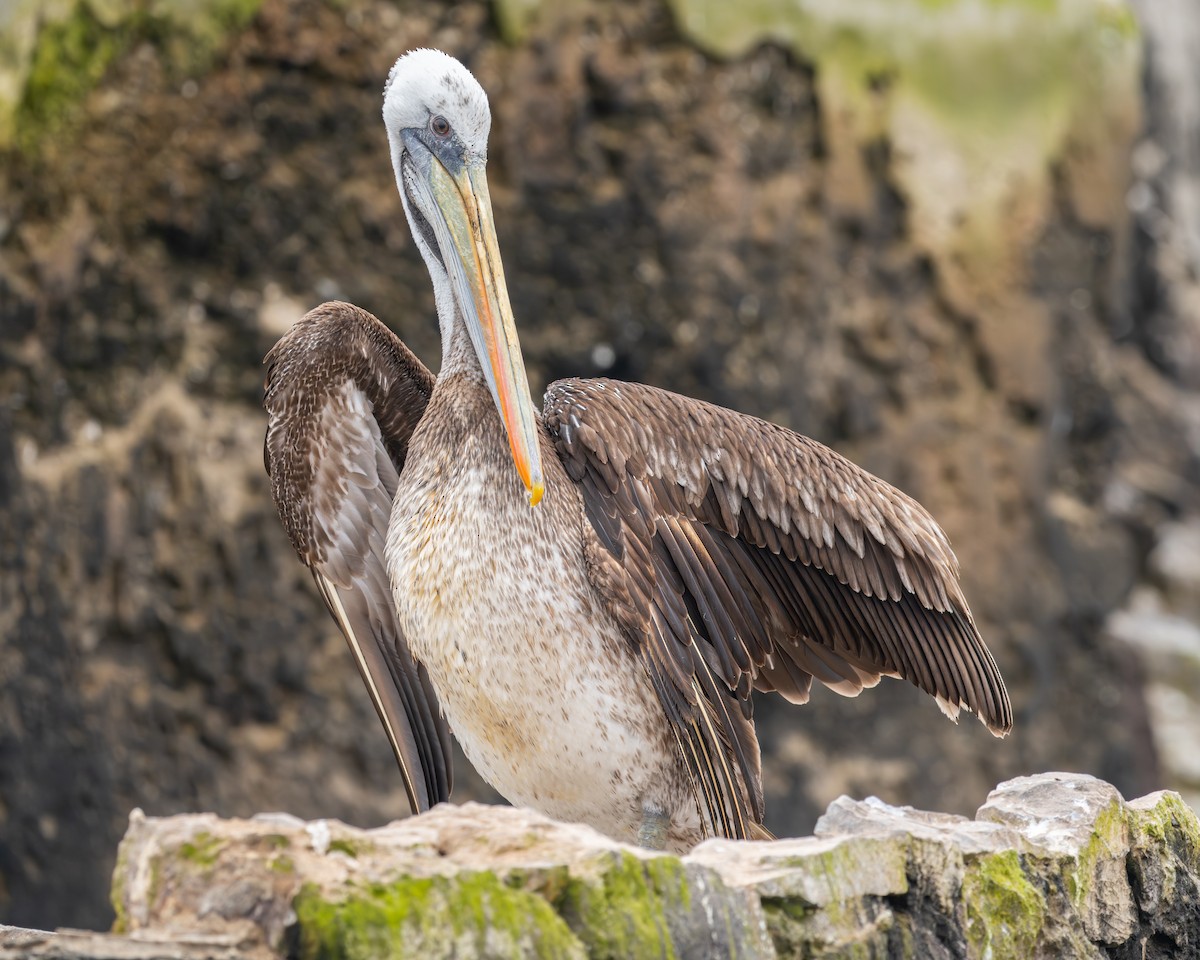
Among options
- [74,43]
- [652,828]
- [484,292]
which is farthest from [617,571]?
[74,43]

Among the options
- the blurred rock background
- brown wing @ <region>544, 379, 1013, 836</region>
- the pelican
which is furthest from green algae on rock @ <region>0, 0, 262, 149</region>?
brown wing @ <region>544, 379, 1013, 836</region>

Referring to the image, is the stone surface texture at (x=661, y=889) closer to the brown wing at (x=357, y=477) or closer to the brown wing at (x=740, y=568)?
the brown wing at (x=740, y=568)

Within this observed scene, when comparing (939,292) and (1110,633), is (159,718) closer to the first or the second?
(939,292)

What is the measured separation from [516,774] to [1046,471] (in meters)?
5.39

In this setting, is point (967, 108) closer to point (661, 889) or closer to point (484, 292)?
point (484, 292)

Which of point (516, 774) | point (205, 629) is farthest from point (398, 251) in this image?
point (516, 774)

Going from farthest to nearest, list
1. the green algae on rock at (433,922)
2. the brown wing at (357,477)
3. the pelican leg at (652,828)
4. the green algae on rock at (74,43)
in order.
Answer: the green algae on rock at (74,43), the brown wing at (357,477), the pelican leg at (652,828), the green algae on rock at (433,922)

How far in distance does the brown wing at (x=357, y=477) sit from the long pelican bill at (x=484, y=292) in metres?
0.49

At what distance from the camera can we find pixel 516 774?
4535 mm

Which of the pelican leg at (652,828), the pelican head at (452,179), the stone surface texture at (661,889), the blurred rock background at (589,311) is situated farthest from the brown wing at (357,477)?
the blurred rock background at (589,311)

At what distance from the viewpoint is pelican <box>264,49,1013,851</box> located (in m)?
4.36

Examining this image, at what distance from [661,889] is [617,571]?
1.41 m

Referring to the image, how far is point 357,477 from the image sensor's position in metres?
5.27

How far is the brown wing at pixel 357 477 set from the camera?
505 cm
